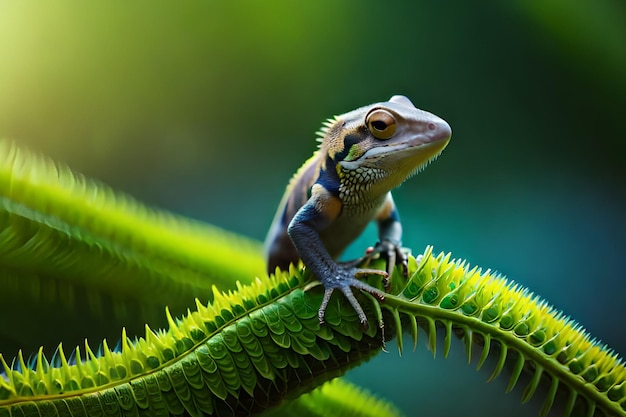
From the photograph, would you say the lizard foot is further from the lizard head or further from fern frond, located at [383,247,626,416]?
the lizard head

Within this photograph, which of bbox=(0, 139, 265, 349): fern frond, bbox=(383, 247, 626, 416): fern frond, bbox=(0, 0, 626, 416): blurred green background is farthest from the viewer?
bbox=(0, 0, 626, 416): blurred green background

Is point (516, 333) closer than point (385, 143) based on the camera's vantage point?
Yes

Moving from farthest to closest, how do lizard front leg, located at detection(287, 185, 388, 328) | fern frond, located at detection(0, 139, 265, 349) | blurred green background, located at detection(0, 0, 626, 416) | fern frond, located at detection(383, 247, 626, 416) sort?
blurred green background, located at detection(0, 0, 626, 416) < fern frond, located at detection(0, 139, 265, 349) < lizard front leg, located at detection(287, 185, 388, 328) < fern frond, located at detection(383, 247, 626, 416)

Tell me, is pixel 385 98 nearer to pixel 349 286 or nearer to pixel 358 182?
pixel 358 182

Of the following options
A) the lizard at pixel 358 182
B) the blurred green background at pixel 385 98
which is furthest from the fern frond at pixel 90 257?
the blurred green background at pixel 385 98

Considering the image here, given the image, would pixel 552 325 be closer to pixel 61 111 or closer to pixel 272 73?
pixel 272 73

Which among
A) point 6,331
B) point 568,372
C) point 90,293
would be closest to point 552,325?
point 568,372

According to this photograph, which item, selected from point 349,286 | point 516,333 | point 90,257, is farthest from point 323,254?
point 90,257

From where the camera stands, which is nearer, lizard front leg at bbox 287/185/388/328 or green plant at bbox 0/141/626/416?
green plant at bbox 0/141/626/416

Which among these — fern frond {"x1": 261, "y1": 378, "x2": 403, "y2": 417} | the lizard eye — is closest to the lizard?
the lizard eye
